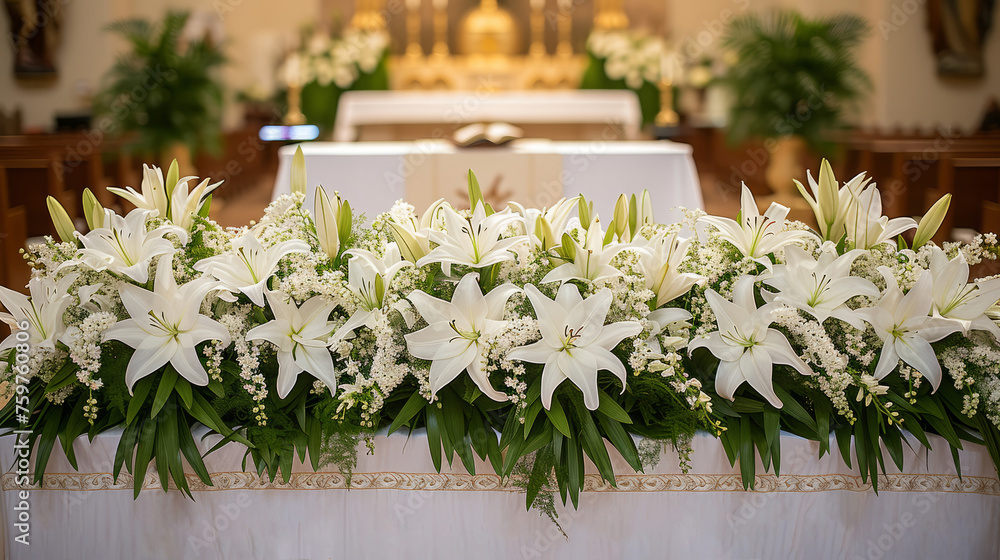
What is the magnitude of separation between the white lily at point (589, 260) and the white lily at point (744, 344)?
158mm

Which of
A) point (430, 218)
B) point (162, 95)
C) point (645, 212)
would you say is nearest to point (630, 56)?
point (162, 95)

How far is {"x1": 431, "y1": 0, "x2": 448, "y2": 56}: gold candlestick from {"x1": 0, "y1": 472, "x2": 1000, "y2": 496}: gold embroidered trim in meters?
7.89

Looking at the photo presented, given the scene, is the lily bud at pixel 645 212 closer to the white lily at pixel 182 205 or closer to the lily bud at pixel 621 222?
the lily bud at pixel 621 222

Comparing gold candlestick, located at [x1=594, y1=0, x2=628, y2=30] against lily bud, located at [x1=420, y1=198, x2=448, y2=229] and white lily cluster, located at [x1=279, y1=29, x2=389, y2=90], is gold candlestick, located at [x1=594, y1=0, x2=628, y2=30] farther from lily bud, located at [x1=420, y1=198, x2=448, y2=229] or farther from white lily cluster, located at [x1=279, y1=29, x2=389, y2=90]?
lily bud, located at [x1=420, y1=198, x2=448, y2=229]

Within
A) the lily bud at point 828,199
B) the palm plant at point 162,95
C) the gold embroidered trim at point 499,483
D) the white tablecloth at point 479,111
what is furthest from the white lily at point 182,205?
the palm plant at point 162,95

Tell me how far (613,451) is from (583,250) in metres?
0.33

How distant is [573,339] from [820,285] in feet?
1.27

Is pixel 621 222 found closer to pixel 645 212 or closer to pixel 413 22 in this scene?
pixel 645 212

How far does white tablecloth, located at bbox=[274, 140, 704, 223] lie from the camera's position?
3736 millimetres

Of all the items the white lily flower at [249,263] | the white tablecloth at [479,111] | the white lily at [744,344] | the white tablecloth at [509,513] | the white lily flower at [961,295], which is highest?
the white tablecloth at [479,111]

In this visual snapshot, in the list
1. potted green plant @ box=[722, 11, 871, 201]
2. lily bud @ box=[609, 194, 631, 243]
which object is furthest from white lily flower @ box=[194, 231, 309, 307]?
potted green plant @ box=[722, 11, 871, 201]

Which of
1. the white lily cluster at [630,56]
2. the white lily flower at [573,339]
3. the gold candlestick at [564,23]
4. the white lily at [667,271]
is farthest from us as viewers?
the gold candlestick at [564,23]

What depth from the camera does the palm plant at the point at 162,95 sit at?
238 inches

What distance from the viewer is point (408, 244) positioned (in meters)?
1.21
